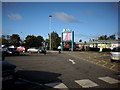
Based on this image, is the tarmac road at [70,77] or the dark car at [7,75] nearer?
the dark car at [7,75]

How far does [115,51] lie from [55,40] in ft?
161

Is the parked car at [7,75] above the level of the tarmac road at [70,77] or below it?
above

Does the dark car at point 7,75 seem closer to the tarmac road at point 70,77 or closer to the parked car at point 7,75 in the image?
the parked car at point 7,75

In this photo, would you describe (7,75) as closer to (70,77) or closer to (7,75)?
(7,75)

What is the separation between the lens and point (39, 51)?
86.7 feet

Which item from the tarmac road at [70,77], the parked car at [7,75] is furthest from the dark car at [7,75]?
the tarmac road at [70,77]

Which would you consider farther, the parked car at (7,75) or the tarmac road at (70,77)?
the tarmac road at (70,77)

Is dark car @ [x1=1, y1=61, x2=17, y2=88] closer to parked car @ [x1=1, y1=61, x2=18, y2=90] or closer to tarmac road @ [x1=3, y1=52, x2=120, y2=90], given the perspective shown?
parked car @ [x1=1, y1=61, x2=18, y2=90]

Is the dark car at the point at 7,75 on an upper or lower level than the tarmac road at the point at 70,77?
upper

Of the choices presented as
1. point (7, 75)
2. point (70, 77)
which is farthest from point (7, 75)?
point (70, 77)

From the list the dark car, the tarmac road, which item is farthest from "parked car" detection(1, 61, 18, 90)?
the tarmac road

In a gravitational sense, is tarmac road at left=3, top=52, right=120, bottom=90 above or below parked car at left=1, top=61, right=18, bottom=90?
below

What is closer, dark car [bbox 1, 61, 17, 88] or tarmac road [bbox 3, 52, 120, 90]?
dark car [bbox 1, 61, 17, 88]

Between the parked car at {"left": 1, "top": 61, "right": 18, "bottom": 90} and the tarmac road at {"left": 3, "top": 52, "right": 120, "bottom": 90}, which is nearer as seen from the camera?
the parked car at {"left": 1, "top": 61, "right": 18, "bottom": 90}
